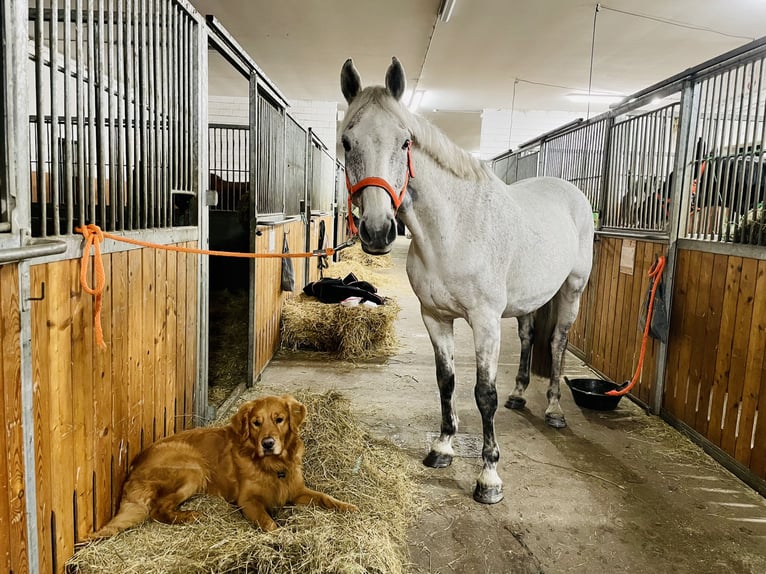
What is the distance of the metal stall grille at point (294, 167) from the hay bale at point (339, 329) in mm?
1160

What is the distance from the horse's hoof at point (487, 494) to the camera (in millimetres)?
2146

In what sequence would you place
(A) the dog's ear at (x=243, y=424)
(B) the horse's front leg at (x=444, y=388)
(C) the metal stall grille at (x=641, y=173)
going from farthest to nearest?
(C) the metal stall grille at (x=641, y=173) < (B) the horse's front leg at (x=444, y=388) < (A) the dog's ear at (x=243, y=424)

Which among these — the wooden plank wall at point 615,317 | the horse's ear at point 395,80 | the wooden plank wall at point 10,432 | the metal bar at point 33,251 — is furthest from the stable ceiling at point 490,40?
the wooden plank wall at point 10,432

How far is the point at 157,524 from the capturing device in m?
1.62

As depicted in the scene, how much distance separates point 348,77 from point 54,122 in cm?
110

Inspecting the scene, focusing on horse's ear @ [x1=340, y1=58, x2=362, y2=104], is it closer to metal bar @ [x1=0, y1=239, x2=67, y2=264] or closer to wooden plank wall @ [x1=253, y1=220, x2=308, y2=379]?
metal bar @ [x1=0, y1=239, x2=67, y2=264]

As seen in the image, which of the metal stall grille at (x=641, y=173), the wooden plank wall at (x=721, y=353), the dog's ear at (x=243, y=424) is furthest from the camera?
the metal stall grille at (x=641, y=173)

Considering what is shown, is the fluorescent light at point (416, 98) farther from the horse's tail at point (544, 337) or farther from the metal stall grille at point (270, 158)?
the horse's tail at point (544, 337)

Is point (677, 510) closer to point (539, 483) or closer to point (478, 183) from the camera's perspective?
point (539, 483)

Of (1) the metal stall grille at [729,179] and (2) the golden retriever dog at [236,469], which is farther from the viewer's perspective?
(1) the metal stall grille at [729,179]

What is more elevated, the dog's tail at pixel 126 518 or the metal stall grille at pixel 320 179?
the metal stall grille at pixel 320 179

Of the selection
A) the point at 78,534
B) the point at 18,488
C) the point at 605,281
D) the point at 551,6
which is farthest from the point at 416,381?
the point at 551,6

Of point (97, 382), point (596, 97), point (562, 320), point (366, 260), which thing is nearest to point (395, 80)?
point (97, 382)

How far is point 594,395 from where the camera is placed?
10.6 feet
